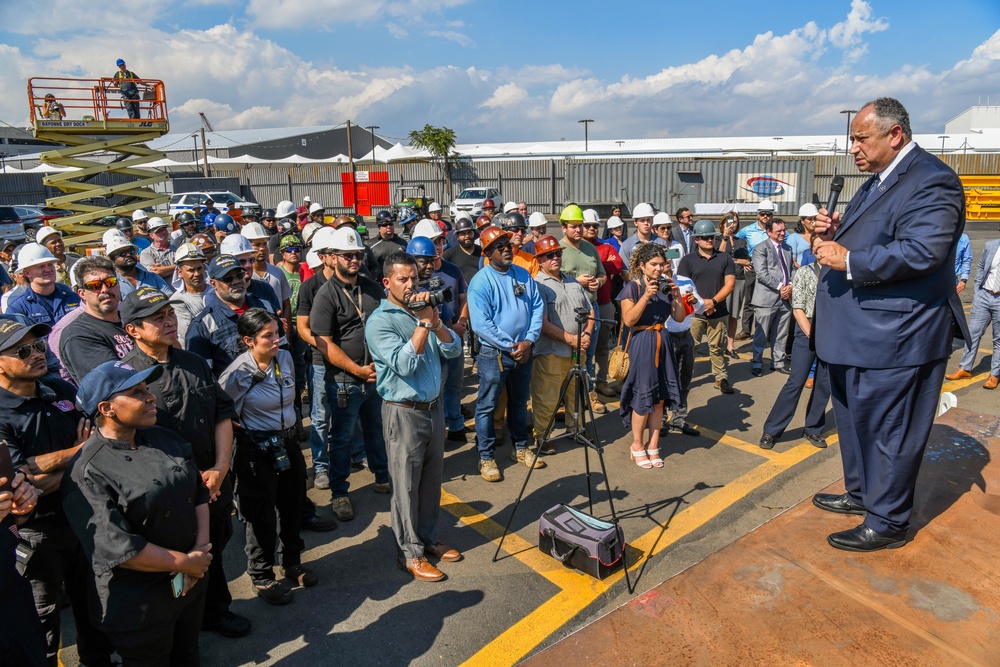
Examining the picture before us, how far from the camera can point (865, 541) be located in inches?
121

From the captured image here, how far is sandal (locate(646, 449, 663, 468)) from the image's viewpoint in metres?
5.36

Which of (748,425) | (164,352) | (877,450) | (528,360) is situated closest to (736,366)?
(748,425)

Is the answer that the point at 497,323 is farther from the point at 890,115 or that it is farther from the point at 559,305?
the point at 890,115

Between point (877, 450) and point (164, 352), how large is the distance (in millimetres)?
3571

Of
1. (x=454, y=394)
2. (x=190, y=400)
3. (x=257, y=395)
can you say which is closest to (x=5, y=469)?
(x=190, y=400)

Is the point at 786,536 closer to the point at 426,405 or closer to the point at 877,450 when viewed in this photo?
the point at 877,450

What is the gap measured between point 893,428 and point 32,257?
6.06 m

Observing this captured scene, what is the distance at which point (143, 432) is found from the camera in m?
2.70

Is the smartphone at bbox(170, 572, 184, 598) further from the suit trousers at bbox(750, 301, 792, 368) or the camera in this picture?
the suit trousers at bbox(750, 301, 792, 368)

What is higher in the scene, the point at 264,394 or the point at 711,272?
the point at 711,272

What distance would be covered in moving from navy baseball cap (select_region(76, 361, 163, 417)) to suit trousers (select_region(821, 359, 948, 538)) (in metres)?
3.27

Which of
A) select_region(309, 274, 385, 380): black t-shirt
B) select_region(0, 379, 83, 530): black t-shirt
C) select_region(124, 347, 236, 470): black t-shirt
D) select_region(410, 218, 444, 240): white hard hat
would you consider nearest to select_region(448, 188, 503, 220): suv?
select_region(410, 218, 444, 240): white hard hat

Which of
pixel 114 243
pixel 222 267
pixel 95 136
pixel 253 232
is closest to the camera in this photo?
pixel 222 267

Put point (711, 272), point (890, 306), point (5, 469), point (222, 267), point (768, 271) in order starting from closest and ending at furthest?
point (5, 469)
point (890, 306)
point (222, 267)
point (711, 272)
point (768, 271)
